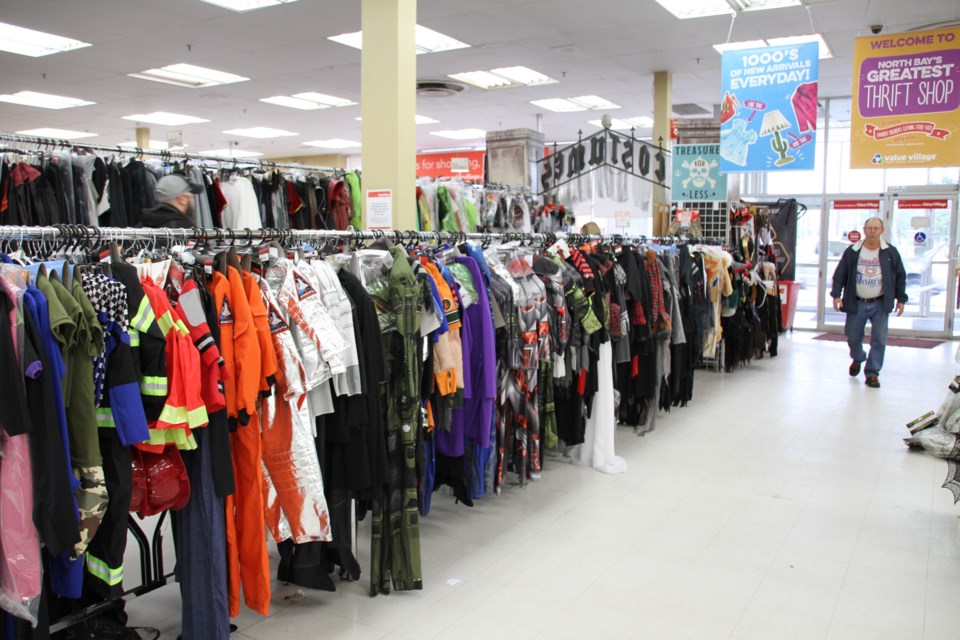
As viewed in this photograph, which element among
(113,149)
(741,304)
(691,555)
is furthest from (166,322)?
(741,304)

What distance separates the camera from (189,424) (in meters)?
2.42

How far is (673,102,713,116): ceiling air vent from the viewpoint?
13602mm

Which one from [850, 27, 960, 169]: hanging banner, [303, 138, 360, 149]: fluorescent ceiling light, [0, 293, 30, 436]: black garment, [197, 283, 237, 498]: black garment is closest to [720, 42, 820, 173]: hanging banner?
[850, 27, 960, 169]: hanging banner

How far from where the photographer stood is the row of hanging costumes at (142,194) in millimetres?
5605

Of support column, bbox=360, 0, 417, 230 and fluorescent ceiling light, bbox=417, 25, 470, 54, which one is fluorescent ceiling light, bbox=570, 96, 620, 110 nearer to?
fluorescent ceiling light, bbox=417, 25, 470, 54

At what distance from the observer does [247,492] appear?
2.77 meters

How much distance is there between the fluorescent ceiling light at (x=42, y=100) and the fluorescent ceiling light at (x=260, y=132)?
3601 millimetres

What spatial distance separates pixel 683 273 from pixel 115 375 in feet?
16.6

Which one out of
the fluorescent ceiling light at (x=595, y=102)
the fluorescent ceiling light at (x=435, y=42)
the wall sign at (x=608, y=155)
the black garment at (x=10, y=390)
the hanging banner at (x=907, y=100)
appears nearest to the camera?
the black garment at (x=10, y=390)

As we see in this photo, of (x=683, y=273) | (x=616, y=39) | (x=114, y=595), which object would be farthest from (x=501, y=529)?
(x=616, y=39)

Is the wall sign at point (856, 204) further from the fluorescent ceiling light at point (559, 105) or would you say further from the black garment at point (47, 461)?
the black garment at point (47, 461)

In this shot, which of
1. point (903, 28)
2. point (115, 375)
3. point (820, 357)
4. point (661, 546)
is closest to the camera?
point (115, 375)

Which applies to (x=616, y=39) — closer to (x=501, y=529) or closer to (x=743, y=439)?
(x=743, y=439)

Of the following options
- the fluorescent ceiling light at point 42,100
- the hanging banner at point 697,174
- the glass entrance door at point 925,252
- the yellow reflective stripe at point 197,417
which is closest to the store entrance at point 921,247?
the glass entrance door at point 925,252
